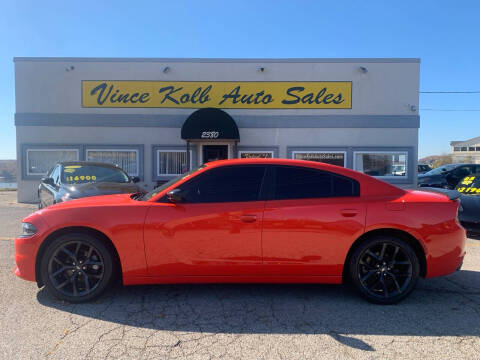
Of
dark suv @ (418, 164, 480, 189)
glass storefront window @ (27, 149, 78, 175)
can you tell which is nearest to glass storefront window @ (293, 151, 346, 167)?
dark suv @ (418, 164, 480, 189)

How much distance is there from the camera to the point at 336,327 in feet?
9.78

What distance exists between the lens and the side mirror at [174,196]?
3385 mm

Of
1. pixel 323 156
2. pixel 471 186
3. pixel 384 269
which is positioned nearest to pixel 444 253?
pixel 384 269

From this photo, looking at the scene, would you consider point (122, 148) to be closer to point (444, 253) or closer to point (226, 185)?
point (226, 185)

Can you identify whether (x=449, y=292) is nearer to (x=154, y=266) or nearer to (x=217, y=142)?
(x=154, y=266)

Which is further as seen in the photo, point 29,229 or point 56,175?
point 56,175

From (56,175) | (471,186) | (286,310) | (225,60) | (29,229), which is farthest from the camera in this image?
(225,60)

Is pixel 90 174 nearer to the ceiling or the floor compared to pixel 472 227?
nearer to the ceiling

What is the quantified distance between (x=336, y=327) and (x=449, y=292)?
183cm

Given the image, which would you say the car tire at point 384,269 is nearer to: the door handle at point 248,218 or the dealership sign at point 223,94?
the door handle at point 248,218

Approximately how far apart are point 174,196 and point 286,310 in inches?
65.4

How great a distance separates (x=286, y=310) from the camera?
3.33 meters

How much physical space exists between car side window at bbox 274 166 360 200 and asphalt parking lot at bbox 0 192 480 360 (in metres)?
1.18

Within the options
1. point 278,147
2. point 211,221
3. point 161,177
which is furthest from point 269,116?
point 211,221
